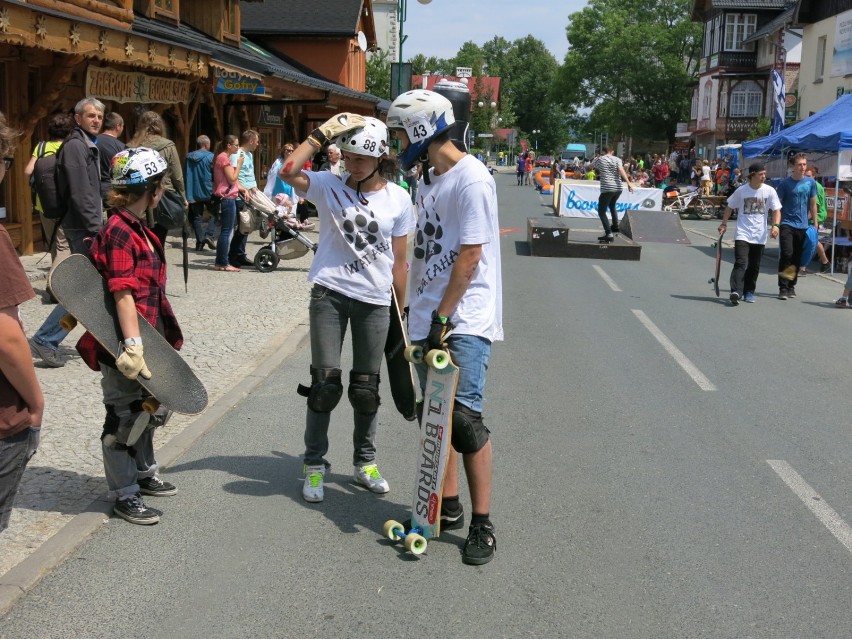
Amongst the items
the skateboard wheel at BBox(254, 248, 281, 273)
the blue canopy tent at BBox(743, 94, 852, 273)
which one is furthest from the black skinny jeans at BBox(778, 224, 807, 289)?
the skateboard wheel at BBox(254, 248, 281, 273)

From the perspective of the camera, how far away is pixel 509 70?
459 feet

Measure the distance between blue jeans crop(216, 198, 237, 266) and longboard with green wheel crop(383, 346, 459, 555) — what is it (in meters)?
9.75

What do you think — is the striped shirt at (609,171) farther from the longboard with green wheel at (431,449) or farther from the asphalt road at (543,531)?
the longboard with green wheel at (431,449)

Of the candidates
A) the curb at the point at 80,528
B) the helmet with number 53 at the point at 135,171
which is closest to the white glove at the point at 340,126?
the helmet with number 53 at the point at 135,171

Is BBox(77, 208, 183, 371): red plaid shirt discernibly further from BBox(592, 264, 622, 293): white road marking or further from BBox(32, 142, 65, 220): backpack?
BBox(592, 264, 622, 293): white road marking

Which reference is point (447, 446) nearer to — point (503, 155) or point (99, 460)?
point (99, 460)

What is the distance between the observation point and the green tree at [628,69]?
275 feet

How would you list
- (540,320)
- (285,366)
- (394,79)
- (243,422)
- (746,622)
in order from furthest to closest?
(394,79), (540,320), (285,366), (243,422), (746,622)

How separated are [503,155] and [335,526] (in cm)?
10230

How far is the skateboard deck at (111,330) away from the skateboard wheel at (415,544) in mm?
1159

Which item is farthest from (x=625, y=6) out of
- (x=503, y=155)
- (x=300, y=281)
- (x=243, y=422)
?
(x=243, y=422)

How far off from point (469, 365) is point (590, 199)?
26.0 metres

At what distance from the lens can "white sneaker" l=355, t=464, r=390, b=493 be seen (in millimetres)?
5121

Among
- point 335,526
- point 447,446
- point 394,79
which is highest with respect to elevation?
point 394,79
